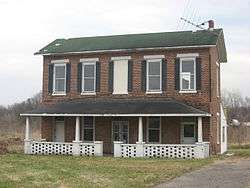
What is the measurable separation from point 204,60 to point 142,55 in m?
3.91

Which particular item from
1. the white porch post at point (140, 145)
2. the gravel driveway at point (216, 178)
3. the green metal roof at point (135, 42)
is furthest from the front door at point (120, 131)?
the gravel driveway at point (216, 178)

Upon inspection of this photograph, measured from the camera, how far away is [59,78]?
35.3 m

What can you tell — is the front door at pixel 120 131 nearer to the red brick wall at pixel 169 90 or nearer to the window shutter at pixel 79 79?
the red brick wall at pixel 169 90

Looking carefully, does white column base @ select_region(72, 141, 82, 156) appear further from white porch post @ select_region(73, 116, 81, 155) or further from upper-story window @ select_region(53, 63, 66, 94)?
upper-story window @ select_region(53, 63, 66, 94)

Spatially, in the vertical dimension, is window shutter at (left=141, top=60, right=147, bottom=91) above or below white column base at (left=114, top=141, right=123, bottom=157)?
above

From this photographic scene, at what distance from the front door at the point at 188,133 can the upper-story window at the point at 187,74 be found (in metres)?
2.22

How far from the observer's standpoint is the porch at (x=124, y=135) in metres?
30.7

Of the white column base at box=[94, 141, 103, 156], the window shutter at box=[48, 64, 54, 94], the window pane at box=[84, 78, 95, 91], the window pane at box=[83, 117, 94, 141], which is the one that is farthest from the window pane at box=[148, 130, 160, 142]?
the window shutter at box=[48, 64, 54, 94]

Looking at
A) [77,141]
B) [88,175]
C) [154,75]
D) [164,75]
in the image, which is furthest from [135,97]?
[88,175]

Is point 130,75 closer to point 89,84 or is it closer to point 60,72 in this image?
point 89,84

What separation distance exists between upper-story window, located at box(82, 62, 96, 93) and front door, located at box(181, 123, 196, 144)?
641 centimetres

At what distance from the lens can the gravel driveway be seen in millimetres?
17250

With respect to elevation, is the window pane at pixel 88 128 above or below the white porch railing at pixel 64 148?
above

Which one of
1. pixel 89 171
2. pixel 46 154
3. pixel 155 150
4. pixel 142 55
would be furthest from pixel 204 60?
pixel 89 171
